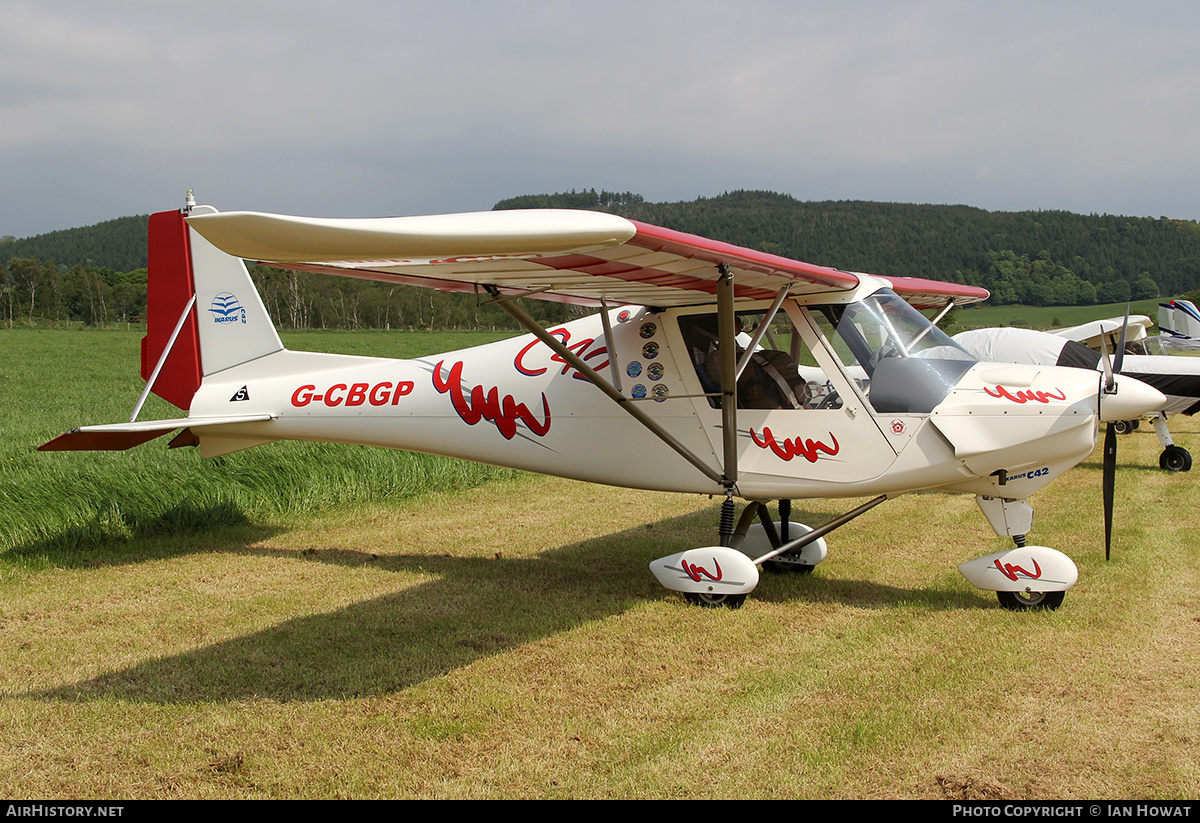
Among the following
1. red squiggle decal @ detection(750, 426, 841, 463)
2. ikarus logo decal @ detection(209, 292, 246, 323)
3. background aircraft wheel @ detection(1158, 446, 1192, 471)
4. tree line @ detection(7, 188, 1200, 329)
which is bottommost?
background aircraft wheel @ detection(1158, 446, 1192, 471)

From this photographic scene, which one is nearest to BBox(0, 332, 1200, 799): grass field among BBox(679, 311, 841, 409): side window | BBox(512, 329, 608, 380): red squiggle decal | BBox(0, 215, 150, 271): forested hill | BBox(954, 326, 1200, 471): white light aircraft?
BBox(679, 311, 841, 409): side window

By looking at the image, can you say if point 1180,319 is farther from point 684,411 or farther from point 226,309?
point 226,309

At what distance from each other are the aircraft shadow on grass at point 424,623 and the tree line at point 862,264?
71.7 m

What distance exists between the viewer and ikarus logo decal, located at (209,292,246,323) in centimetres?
781

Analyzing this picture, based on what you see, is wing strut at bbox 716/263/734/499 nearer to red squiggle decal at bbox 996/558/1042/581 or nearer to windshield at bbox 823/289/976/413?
windshield at bbox 823/289/976/413

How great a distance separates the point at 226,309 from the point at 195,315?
33cm

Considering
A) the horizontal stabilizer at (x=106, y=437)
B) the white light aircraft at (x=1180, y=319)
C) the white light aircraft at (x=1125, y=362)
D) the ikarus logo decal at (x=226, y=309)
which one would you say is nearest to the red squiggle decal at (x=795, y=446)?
the horizontal stabilizer at (x=106, y=437)

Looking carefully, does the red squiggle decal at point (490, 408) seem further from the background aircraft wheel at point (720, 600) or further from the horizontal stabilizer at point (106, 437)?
the horizontal stabilizer at point (106, 437)

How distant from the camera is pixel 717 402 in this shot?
602 cm

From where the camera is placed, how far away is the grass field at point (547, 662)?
346 centimetres

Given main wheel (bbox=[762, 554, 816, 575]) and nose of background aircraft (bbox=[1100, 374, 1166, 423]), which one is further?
main wheel (bbox=[762, 554, 816, 575])

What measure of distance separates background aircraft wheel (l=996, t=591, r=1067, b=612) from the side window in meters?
1.72

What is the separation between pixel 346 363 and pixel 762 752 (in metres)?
5.19

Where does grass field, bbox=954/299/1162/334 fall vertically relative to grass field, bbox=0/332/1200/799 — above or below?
above
